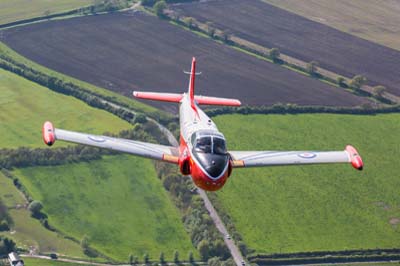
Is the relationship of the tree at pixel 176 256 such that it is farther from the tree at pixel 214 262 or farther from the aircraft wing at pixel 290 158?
the aircraft wing at pixel 290 158

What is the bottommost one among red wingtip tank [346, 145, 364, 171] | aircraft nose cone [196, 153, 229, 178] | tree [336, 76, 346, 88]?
aircraft nose cone [196, 153, 229, 178]

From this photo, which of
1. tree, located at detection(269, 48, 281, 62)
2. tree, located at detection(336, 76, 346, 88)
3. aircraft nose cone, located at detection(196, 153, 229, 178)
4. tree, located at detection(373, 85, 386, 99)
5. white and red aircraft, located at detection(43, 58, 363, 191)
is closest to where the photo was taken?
aircraft nose cone, located at detection(196, 153, 229, 178)

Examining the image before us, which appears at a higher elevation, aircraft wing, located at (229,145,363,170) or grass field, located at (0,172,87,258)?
aircraft wing, located at (229,145,363,170)

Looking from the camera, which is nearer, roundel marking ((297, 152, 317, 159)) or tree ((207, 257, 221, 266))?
roundel marking ((297, 152, 317, 159))

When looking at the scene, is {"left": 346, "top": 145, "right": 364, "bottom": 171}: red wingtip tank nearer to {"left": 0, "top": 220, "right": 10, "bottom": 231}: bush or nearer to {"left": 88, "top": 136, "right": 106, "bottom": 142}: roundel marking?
{"left": 88, "top": 136, "right": 106, "bottom": 142}: roundel marking

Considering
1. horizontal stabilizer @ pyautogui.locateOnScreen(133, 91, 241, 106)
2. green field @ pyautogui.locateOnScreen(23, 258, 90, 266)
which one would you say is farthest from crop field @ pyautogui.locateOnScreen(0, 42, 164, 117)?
horizontal stabilizer @ pyautogui.locateOnScreen(133, 91, 241, 106)

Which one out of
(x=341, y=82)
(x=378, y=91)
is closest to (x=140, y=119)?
(x=341, y=82)

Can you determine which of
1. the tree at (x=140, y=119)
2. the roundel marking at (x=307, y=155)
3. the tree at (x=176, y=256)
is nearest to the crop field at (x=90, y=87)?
the tree at (x=140, y=119)
